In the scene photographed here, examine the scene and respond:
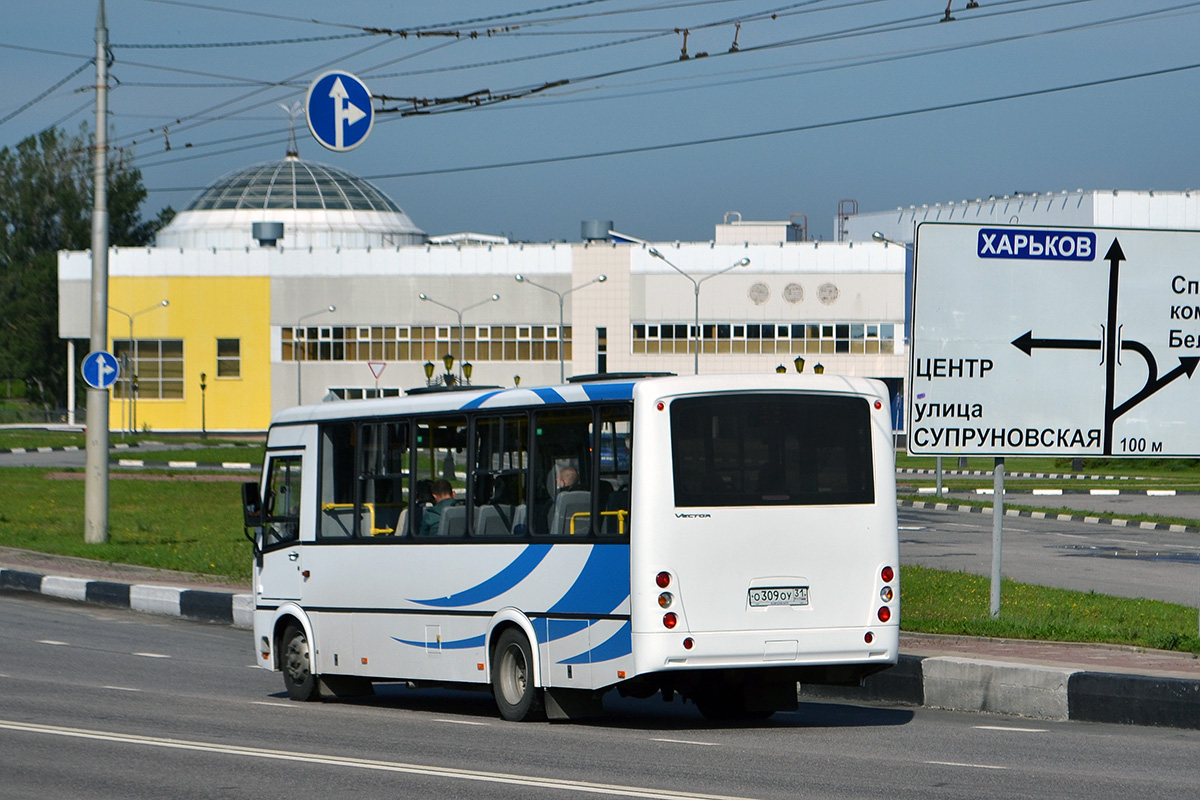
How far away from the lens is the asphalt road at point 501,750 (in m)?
7.58

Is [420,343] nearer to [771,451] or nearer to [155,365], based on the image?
[155,365]

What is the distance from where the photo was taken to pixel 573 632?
9930 millimetres

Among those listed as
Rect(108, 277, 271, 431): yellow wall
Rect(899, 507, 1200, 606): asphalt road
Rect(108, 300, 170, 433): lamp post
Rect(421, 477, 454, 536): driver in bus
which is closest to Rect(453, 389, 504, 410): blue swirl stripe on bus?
Rect(421, 477, 454, 536): driver in bus

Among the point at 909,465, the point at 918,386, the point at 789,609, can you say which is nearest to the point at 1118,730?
the point at 789,609

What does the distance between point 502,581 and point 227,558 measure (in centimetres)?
1205

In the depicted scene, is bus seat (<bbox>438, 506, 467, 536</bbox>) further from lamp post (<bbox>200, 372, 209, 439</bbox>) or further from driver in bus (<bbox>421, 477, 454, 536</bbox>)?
lamp post (<bbox>200, 372, 209, 439</bbox>)

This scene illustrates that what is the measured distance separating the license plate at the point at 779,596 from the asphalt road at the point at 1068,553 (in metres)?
8.71

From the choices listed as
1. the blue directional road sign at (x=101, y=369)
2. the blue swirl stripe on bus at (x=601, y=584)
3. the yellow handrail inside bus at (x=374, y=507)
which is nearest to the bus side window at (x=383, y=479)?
the yellow handrail inside bus at (x=374, y=507)

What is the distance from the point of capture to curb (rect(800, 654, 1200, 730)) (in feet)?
33.6

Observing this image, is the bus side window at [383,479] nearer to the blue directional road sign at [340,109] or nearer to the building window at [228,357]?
the blue directional road sign at [340,109]

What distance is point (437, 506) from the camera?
11.2 m

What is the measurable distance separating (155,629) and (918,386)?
839 centimetres

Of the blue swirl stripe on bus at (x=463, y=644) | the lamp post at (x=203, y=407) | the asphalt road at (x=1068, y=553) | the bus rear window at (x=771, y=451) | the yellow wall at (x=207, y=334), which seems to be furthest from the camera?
the yellow wall at (x=207, y=334)

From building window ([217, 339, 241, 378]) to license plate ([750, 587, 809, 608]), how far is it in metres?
89.5
